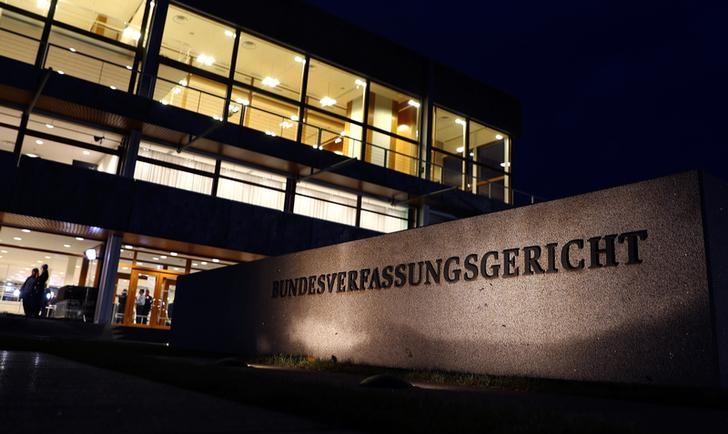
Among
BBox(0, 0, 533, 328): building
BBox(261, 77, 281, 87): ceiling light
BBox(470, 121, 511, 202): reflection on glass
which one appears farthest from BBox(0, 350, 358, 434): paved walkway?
BBox(470, 121, 511, 202): reflection on glass

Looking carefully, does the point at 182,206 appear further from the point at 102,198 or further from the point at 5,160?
the point at 5,160

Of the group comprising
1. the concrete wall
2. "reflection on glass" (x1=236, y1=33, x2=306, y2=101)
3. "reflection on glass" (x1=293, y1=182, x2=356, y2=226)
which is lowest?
the concrete wall

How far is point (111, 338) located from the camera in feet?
53.8

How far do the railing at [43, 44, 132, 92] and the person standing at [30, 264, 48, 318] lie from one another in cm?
631

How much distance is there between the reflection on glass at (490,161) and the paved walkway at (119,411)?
81.8 feet

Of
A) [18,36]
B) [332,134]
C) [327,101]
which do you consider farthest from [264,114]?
[18,36]

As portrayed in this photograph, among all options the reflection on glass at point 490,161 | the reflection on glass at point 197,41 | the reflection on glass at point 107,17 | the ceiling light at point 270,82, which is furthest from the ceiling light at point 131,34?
the reflection on glass at point 490,161

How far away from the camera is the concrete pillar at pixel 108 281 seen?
17.9 m

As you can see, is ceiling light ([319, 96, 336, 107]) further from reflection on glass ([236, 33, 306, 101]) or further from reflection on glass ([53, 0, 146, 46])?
reflection on glass ([53, 0, 146, 46])

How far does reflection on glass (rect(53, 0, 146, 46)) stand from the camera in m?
19.0

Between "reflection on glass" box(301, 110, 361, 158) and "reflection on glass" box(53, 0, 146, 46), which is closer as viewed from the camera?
"reflection on glass" box(53, 0, 146, 46)

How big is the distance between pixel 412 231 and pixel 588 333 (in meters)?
3.03

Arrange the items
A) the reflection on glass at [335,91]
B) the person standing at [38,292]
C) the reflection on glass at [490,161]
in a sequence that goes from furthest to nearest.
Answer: the reflection on glass at [490,161]
the reflection on glass at [335,91]
the person standing at [38,292]

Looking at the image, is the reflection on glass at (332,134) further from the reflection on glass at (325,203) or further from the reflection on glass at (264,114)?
the reflection on glass at (325,203)
